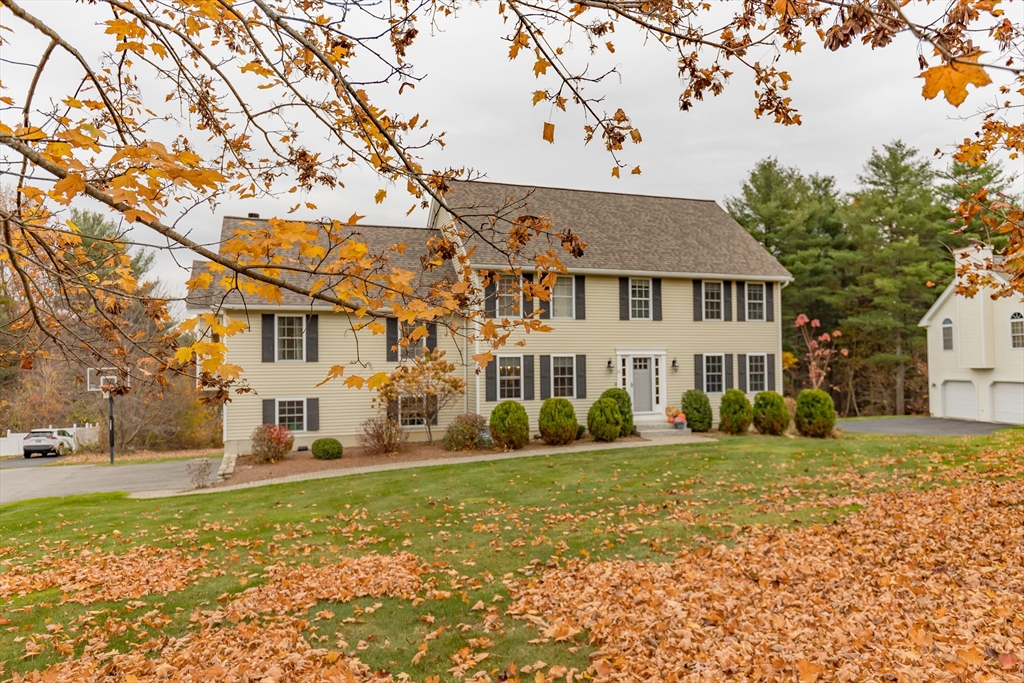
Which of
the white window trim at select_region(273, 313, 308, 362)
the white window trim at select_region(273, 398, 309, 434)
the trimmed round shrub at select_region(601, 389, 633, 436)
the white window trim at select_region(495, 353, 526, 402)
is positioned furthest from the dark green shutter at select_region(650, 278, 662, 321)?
the white window trim at select_region(273, 398, 309, 434)

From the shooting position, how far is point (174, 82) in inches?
194

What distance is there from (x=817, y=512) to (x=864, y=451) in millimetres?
6575

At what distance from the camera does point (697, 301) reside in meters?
20.4

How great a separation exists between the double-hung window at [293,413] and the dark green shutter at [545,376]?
7.06 metres

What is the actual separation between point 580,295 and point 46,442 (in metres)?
13.7

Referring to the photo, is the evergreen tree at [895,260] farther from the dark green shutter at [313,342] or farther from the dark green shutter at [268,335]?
the dark green shutter at [268,335]

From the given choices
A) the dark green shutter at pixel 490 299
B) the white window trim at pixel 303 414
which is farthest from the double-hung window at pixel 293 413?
the dark green shutter at pixel 490 299

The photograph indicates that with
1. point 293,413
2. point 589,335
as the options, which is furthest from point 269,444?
point 589,335

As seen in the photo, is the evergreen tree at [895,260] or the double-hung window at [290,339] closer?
the double-hung window at [290,339]

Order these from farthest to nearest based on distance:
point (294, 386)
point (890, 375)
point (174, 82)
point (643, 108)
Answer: point (890, 375) < point (294, 386) < point (174, 82) < point (643, 108)

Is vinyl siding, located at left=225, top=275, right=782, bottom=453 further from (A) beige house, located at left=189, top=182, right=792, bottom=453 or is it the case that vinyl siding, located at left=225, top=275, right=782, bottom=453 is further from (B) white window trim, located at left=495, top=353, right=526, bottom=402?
(B) white window trim, located at left=495, top=353, right=526, bottom=402

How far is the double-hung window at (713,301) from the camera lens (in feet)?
67.8

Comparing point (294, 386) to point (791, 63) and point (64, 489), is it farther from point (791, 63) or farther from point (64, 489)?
point (791, 63)

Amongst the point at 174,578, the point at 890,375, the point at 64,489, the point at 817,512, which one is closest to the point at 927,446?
the point at 817,512
